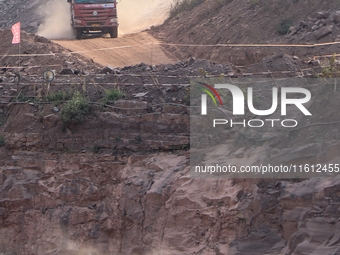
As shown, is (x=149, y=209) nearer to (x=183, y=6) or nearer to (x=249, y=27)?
(x=249, y=27)

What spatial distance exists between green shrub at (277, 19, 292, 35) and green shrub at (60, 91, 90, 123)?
9.76 meters

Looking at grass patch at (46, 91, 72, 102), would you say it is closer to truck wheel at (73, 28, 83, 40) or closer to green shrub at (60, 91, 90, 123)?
green shrub at (60, 91, 90, 123)

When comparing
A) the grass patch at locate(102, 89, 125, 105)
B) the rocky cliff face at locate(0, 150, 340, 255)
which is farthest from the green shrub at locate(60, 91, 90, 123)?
the rocky cliff face at locate(0, 150, 340, 255)

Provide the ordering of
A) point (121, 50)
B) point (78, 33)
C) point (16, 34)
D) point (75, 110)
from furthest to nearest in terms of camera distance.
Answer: point (78, 33), point (121, 50), point (16, 34), point (75, 110)

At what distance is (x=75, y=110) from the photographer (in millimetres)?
14469

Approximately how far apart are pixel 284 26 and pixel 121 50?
555 centimetres

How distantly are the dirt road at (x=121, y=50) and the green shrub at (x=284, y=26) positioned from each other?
11.7 ft

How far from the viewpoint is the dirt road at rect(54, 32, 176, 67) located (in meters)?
22.4

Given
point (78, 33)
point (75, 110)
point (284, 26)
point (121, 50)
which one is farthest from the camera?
point (78, 33)

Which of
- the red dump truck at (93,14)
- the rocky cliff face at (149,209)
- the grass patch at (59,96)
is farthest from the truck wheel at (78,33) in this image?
the rocky cliff face at (149,209)

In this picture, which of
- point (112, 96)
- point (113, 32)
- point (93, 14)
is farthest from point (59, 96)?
point (113, 32)

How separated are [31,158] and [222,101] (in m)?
4.07

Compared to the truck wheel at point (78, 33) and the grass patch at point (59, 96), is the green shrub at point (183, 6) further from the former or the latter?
the grass patch at point (59, 96)

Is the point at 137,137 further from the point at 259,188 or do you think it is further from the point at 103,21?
the point at 103,21
